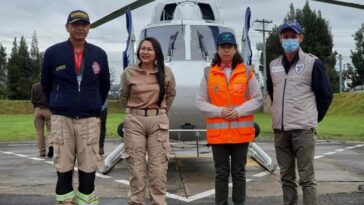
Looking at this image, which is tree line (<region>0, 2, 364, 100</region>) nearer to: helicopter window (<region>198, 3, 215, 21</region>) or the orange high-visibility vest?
helicopter window (<region>198, 3, 215, 21</region>)

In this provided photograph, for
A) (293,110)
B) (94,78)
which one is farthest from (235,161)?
(94,78)

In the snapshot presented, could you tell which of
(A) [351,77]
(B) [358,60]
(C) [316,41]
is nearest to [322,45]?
(C) [316,41]

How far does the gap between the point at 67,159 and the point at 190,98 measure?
2874mm

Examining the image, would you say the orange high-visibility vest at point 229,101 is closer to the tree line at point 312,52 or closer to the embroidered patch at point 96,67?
the embroidered patch at point 96,67

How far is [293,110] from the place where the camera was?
5.15 meters

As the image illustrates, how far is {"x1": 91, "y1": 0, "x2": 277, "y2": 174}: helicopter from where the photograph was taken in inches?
299

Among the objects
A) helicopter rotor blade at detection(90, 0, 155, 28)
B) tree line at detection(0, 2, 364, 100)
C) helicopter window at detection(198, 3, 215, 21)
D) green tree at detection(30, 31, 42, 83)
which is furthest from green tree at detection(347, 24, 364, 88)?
helicopter rotor blade at detection(90, 0, 155, 28)

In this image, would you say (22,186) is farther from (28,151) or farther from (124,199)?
(28,151)

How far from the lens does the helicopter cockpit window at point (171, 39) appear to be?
8.77 m

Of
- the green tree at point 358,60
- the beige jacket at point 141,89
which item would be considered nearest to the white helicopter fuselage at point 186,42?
the beige jacket at point 141,89

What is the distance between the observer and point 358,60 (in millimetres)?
63812

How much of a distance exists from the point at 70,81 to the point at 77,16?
0.65m

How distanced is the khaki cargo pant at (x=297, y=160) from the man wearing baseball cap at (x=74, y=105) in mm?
1958

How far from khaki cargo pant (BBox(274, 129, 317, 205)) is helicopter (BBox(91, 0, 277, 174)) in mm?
2396
